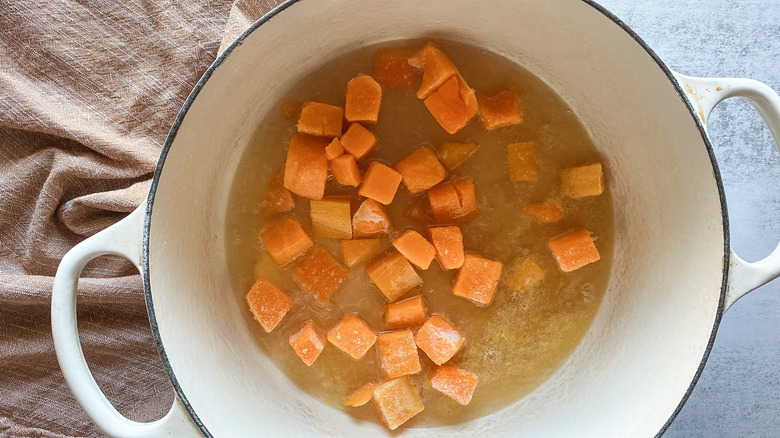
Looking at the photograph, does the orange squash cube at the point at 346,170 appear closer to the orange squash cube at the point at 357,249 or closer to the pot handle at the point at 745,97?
the orange squash cube at the point at 357,249

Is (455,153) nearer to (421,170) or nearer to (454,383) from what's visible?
(421,170)

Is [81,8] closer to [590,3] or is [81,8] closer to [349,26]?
[349,26]

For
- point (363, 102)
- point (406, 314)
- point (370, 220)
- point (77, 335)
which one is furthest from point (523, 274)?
point (77, 335)

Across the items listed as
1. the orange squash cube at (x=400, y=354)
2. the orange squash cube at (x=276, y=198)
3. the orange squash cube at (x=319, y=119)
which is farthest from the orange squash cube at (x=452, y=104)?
the orange squash cube at (x=400, y=354)

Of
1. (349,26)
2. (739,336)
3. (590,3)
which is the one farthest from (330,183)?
(739,336)

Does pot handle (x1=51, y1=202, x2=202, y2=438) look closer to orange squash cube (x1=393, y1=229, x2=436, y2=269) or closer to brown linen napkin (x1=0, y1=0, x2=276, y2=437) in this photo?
brown linen napkin (x1=0, y1=0, x2=276, y2=437)

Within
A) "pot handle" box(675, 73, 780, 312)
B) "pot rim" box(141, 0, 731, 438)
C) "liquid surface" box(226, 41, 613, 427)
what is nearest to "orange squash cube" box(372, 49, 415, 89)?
"liquid surface" box(226, 41, 613, 427)

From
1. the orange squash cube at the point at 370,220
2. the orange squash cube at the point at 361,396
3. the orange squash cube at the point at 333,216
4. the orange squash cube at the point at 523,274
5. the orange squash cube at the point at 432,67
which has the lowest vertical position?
the orange squash cube at the point at 361,396
